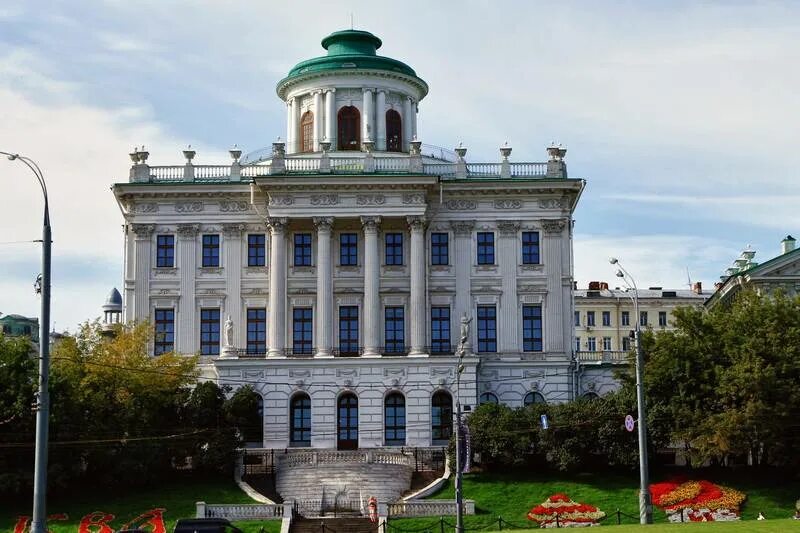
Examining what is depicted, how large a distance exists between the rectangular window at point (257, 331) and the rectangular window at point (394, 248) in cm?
729

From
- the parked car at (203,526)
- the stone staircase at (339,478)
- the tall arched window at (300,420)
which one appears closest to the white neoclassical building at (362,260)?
the tall arched window at (300,420)

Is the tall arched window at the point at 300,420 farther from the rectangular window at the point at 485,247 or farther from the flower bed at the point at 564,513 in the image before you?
the flower bed at the point at 564,513

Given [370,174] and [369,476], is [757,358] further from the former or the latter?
[370,174]

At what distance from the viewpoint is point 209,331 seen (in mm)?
75938

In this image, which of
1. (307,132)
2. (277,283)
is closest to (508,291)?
(277,283)

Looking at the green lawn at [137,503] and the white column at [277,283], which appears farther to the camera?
the white column at [277,283]

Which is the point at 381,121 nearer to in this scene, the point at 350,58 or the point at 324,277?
the point at 350,58

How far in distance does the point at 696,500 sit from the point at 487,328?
736 inches

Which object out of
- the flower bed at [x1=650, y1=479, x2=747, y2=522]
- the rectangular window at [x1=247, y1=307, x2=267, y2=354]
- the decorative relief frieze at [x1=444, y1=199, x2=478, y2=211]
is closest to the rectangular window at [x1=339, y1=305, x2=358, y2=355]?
the rectangular window at [x1=247, y1=307, x2=267, y2=354]

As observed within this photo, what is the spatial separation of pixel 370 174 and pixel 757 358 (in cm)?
2297

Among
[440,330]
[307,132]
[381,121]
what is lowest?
[440,330]

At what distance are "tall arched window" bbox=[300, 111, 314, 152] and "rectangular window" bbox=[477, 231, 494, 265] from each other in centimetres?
1187

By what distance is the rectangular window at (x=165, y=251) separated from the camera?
→ 76.5 meters

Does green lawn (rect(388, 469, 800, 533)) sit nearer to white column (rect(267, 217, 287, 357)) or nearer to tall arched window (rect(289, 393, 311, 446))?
tall arched window (rect(289, 393, 311, 446))
